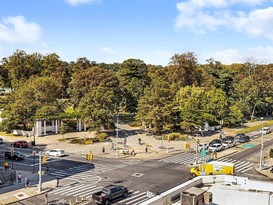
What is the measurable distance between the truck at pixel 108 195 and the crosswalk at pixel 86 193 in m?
0.59

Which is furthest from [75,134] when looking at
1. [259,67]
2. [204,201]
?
[259,67]

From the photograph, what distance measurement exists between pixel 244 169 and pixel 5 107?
59.4 meters

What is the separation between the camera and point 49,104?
3420 inches

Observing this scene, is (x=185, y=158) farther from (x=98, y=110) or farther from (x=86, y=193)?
(x=98, y=110)

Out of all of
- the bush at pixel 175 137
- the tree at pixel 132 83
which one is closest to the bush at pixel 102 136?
the bush at pixel 175 137

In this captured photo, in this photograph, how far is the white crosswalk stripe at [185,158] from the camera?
56.2 m

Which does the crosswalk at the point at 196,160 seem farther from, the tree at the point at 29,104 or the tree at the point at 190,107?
the tree at the point at 29,104

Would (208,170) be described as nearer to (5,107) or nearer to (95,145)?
(95,145)

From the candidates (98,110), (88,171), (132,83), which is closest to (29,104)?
(98,110)

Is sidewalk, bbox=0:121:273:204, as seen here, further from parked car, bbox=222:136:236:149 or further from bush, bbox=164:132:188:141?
bush, bbox=164:132:188:141

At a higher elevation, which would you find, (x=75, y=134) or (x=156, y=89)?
(x=156, y=89)

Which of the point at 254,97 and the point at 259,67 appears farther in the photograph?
the point at 259,67

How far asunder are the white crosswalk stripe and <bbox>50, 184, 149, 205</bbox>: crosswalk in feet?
60.7

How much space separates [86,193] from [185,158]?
24.9m
